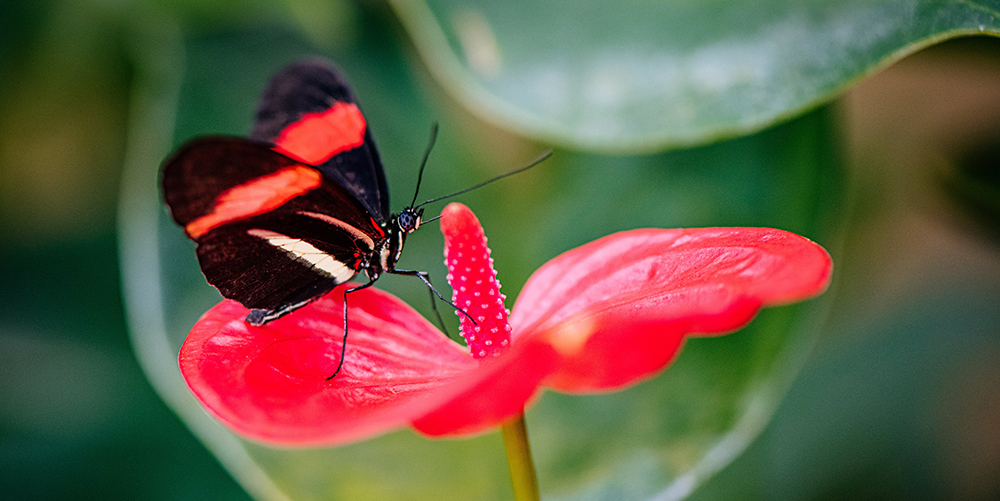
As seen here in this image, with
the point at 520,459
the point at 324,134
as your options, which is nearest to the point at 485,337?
the point at 520,459

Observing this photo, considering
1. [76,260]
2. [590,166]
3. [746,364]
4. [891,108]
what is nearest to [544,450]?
[746,364]

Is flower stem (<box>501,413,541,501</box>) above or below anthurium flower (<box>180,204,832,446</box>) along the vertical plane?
below

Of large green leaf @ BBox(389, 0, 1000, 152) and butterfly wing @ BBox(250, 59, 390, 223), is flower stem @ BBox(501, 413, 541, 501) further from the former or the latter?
large green leaf @ BBox(389, 0, 1000, 152)

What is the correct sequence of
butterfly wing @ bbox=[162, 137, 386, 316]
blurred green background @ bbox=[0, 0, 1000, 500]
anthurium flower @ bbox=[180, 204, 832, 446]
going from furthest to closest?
blurred green background @ bbox=[0, 0, 1000, 500] → butterfly wing @ bbox=[162, 137, 386, 316] → anthurium flower @ bbox=[180, 204, 832, 446]

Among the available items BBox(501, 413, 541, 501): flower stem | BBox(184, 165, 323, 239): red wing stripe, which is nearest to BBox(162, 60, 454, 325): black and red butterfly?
BBox(184, 165, 323, 239): red wing stripe

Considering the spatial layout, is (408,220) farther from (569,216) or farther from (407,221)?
(569,216)

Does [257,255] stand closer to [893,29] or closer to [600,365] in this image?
[600,365]
